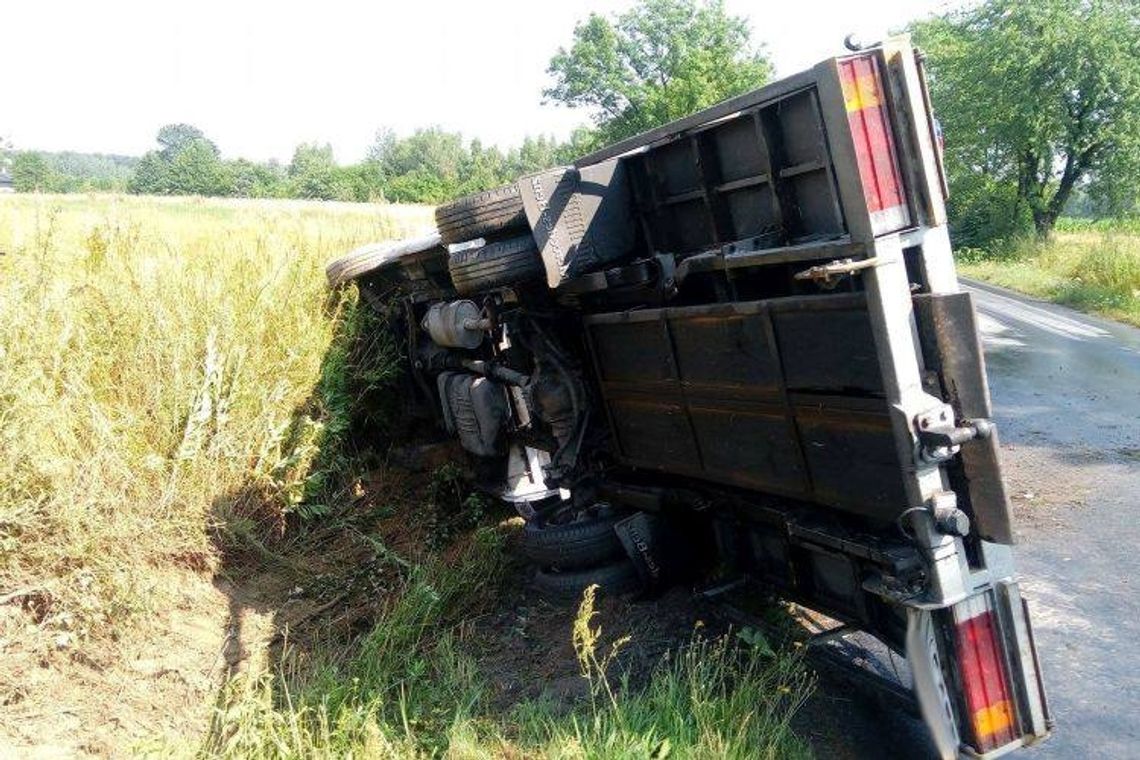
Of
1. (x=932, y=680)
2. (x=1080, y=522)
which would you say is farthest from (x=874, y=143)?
(x=1080, y=522)

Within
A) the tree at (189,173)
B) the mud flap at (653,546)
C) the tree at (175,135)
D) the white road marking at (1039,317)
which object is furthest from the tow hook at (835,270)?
the tree at (175,135)

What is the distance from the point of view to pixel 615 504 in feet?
16.6

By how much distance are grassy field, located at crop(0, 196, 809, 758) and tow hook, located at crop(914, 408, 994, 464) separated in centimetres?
119

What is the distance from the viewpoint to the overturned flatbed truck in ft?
10.1

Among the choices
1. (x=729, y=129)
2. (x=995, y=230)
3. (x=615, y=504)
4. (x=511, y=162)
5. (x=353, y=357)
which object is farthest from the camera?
(x=511, y=162)

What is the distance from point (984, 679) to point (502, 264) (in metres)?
2.81

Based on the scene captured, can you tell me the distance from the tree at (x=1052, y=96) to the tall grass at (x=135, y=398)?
30.3m

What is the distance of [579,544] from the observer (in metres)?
4.87

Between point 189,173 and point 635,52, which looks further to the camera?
point 635,52

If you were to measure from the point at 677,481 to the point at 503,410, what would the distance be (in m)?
1.43

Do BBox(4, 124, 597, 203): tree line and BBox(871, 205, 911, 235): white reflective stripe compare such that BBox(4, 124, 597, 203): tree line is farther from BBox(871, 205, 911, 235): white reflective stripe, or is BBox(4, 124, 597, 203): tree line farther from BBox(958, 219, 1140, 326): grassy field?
BBox(958, 219, 1140, 326): grassy field

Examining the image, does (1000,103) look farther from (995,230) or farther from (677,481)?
(677,481)

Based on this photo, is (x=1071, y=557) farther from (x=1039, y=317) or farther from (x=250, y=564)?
(x=1039, y=317)

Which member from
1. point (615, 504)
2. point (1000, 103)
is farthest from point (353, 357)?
point (1000, 103)
